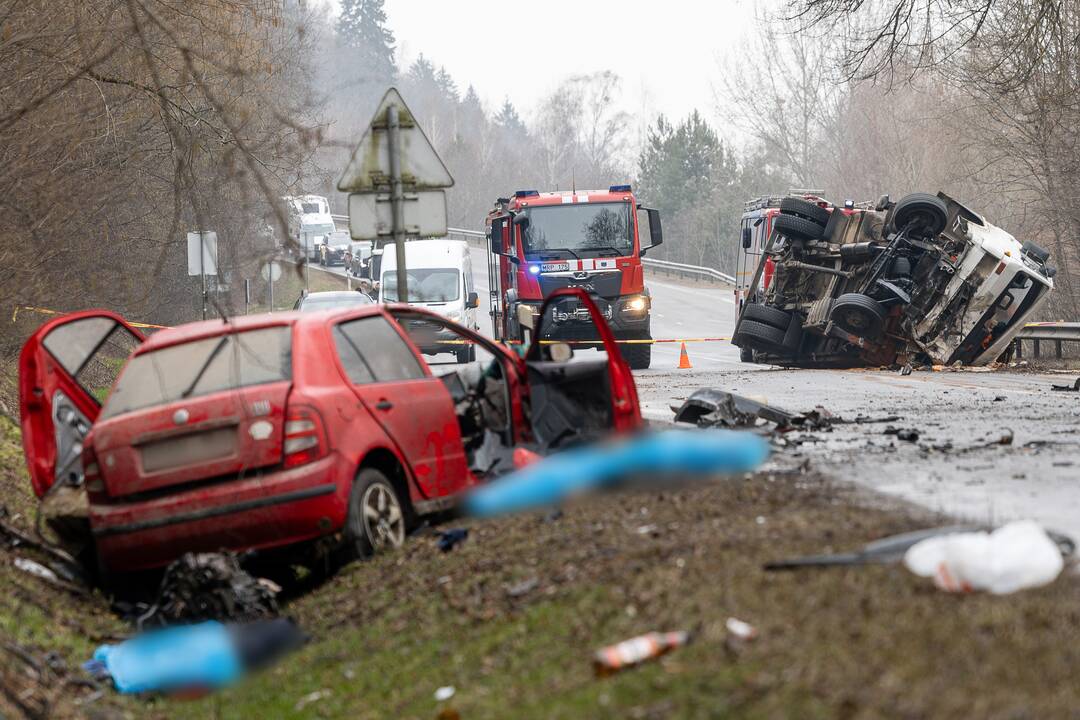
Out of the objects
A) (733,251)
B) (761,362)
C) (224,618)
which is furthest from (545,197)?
(733,251)

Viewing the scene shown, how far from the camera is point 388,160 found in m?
10.8

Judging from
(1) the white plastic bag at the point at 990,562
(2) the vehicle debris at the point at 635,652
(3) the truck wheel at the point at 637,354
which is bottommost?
(3) the truck wheel at the point at 637,354

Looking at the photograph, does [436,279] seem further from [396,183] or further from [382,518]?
[382,518]

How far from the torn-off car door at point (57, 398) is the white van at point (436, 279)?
22.2 meters

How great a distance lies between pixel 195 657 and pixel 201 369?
1701 mm

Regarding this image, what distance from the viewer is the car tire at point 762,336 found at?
76.6 feet

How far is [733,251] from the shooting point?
228 feet

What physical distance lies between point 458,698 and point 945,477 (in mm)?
4494

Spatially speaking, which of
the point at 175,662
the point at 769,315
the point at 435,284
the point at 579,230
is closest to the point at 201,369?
the point at 175,662

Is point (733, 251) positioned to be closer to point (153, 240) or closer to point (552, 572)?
point (153, 240)

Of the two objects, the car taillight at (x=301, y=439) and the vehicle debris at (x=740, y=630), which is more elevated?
the car taillight at (x=301, y=439)

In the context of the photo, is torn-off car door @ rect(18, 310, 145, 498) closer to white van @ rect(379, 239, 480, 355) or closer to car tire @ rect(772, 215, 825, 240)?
car tire @ rect(772, 215, 825, 240)

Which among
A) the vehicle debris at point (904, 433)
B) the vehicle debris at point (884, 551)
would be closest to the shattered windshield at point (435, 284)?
the vehicle debris at point (904, 433)

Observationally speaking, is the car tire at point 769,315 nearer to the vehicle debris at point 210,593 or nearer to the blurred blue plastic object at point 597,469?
the blurred blue plastic object at point 597,469
